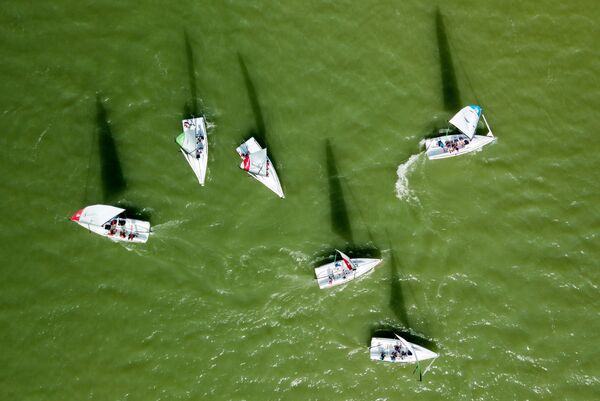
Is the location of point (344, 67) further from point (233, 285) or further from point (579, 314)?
point (579, 314)

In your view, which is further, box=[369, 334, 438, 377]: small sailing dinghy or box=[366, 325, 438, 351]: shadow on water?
box=[366, 325, 438, 351]: shadow on water

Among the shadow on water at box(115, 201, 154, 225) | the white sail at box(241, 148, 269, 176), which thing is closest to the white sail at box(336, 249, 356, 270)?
the white sail at box(241, 148, 269, 176)

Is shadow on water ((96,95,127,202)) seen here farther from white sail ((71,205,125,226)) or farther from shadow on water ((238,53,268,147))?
shadow on water ((238,53,268,147))

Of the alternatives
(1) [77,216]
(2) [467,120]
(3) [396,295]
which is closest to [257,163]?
(1) [77,216]

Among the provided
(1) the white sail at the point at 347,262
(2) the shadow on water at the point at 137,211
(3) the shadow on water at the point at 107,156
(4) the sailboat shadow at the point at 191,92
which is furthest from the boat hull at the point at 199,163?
(1) the white sail at the point at 347,262

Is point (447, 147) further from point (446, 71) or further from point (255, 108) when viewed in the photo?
point (255, 108)

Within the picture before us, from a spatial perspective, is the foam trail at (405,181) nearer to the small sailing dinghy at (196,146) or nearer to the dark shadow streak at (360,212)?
the dark shadow streak at (360,212)
